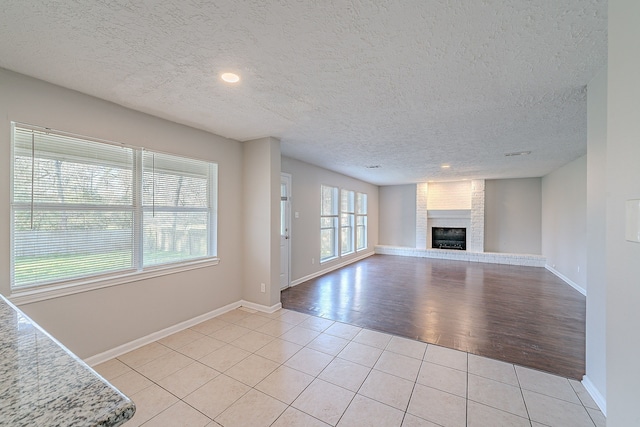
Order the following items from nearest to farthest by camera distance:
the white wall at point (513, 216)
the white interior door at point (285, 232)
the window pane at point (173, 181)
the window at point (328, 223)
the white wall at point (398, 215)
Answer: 1. the window pane at point (173, 181)
2. the white interior door at point (285, 232)
3. the window at point (328, 223)
4. the white wall at point (513, 216)
5. the white wall at point (398, 215)

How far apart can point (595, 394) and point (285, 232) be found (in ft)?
13.2

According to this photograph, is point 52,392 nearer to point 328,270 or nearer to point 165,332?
→ point 165,332

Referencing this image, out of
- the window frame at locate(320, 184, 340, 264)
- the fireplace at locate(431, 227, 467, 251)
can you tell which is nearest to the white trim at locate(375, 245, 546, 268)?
the fireplace at locate(431, 227, 467, 251)

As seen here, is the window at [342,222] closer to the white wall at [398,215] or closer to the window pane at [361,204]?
the window pane at [361,204]

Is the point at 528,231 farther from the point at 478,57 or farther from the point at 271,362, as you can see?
the point at 271,362

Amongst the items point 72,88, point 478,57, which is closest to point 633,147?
point 478,57

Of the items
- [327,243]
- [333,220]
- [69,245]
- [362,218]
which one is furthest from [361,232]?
[69,245]

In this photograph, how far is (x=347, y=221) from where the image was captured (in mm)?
7219

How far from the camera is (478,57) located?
171 cm

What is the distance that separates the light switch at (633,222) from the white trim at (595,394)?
173 centimetres

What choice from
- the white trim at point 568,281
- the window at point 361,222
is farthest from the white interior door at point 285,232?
the white trim at point 568,281

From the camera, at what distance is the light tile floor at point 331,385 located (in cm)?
176

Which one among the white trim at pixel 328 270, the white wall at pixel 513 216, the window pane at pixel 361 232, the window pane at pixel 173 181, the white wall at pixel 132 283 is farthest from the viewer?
the window pane at pixel 361 232

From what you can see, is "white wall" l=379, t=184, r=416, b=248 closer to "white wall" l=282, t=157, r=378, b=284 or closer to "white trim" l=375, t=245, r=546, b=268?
"white trim" l=375, t=245, r=546, b=268
